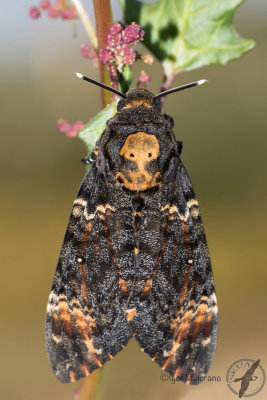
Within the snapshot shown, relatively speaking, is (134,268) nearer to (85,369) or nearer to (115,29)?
(85,369)

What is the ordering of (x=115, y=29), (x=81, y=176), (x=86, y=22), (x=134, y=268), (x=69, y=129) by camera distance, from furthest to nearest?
1. (x=81, y=176)
2. (x=134, y=268)
3. (x=69, y=129)
4. (x=86, y=22)
5. (x=115, y=29)

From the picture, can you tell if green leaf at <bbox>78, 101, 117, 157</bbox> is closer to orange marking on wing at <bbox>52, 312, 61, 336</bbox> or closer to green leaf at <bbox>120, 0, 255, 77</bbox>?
green leaf at <bbox>120, 0, 255, 77</bbox>

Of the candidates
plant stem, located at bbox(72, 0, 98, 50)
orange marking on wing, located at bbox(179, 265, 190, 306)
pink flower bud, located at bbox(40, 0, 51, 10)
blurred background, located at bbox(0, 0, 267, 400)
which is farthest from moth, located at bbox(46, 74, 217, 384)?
blurred background, located at bbox(0, 0, 267, 400)

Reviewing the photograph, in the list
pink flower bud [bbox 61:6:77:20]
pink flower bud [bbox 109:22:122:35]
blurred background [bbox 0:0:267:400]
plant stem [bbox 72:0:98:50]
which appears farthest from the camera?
blurred background [bbox 0:0:267:400]

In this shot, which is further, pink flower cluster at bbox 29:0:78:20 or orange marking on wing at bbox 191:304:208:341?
orange marking on wing at bbox 191:304:208:341

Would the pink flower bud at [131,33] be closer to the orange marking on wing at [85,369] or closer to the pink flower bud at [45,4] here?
the pink flower bud at [45,4]

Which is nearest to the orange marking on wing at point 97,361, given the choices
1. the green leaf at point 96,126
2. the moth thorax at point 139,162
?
the moth thorax at point 139,162

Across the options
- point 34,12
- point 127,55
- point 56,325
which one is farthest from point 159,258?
point 34,12
